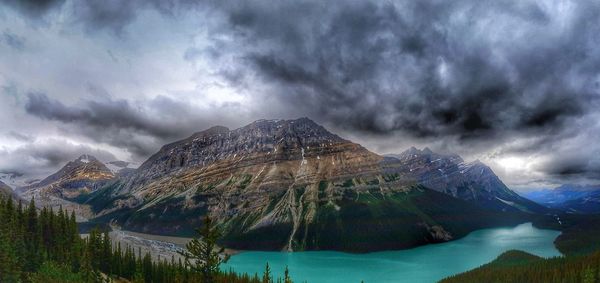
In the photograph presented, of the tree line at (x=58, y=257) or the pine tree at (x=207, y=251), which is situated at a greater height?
the pine tree at (x=207, y=251)

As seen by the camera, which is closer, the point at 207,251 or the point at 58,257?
the point at 207,251

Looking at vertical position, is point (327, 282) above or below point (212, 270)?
below

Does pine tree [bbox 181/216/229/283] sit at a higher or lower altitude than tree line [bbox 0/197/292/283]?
higher

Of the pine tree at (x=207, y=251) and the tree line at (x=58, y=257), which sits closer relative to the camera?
the pine tree at (x=207, y=251)

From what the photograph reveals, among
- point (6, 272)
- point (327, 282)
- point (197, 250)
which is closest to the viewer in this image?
point (197, 250)

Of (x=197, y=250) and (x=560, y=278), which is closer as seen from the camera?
(x=197, y=250)

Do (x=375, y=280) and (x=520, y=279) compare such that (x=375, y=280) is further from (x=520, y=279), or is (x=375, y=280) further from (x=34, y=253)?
(x=34, y=253)

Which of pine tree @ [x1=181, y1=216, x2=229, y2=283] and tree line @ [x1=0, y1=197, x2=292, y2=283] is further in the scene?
tree line @ [x1=0, y1=197, x2=292, y2=283]

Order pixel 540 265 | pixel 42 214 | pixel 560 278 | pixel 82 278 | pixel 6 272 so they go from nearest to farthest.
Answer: pixel 6 272
pixel 82 278
pixel 42 214
pixel 560 278
pixel 540 265

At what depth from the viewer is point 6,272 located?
247 feet

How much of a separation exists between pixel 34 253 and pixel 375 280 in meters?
147

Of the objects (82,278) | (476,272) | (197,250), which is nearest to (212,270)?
(197,250)

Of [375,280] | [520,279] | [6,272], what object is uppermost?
[6,272]

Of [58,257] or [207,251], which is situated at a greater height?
[207,251]
